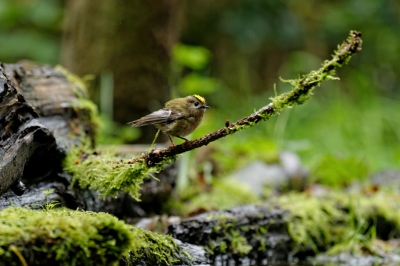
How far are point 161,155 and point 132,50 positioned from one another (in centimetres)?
460

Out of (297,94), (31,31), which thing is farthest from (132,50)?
(31,31)

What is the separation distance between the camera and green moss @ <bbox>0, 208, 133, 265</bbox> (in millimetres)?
1898

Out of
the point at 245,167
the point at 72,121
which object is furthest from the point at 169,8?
the point at 72,121

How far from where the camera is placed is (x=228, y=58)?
12.2 m

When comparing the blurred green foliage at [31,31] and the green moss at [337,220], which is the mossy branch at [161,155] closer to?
the green moss at [337,220]

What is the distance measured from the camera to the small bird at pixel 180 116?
10.3 ft

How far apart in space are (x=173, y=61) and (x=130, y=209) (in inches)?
135

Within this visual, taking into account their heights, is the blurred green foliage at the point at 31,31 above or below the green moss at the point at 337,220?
above

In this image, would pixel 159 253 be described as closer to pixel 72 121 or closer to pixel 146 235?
pixel 146 235

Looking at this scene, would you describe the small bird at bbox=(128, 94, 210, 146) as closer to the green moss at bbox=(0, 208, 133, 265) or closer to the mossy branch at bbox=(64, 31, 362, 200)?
the mossy branch at bbox=(64, 31, 362, 200)

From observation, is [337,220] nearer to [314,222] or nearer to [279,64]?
[314,222]

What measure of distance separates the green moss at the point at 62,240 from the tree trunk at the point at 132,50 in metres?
4.83

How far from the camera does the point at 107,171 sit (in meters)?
2.90

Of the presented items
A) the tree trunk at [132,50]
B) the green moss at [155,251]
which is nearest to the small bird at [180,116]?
the green moss at [155,251]
